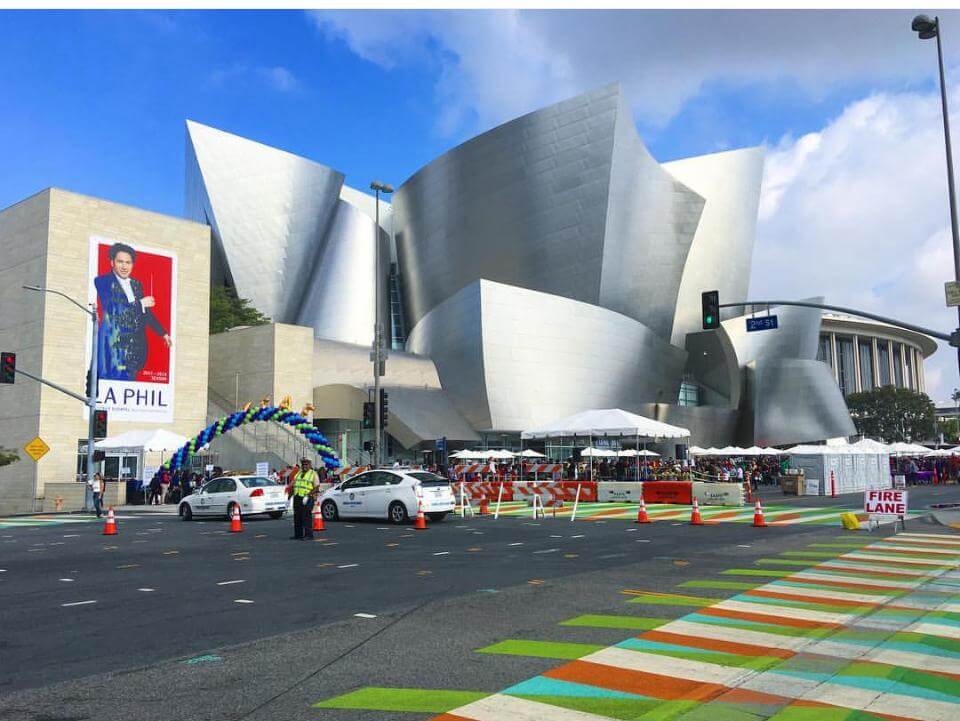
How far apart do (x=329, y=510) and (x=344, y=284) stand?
175 ft

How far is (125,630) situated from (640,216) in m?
59.0

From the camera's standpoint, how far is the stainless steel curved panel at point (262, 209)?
6788 centimetres

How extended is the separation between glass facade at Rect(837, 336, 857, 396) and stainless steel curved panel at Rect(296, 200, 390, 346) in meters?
79.6

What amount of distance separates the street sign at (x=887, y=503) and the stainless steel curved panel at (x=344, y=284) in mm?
58607

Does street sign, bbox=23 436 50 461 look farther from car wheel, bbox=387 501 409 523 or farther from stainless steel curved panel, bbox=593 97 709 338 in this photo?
stainless steel curved panel, bbox=593 97 709 338

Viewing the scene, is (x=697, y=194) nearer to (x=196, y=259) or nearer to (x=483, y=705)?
(x=196, y=259)

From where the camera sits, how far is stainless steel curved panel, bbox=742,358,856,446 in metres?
67.1

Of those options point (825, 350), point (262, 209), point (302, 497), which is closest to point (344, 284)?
point (262, 209)

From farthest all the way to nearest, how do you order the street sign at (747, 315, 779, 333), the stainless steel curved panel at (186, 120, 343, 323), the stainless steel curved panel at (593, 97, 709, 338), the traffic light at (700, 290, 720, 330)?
the stainless steel curved panel at (186, 120, 343, 323) < the stainless steel curved panel at (593, 97, 709, 338) < the street sign at (747, 315, 779, 333) < the traffic light at (700, 290, 720, 330)

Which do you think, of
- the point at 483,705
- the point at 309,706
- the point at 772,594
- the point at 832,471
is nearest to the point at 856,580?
the point at 772,594

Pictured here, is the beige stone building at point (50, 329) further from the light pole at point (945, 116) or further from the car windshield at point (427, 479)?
the light pole at point (945, 116)

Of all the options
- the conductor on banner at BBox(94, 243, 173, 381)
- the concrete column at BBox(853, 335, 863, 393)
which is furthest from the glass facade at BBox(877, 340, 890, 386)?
the conductor on banner at BBox(94, 243, 173, 381)

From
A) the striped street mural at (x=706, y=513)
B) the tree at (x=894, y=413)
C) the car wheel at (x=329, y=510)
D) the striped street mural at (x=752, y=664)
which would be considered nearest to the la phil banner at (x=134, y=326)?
the car wheel at (x=329, y=510)

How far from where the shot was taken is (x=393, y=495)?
22.2m
